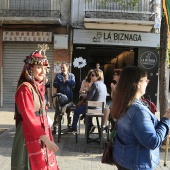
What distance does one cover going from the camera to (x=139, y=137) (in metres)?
2.18

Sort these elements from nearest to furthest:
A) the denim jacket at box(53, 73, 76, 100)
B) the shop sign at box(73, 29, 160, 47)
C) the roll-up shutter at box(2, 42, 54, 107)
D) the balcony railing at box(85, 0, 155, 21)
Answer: the denim jacket at box(53, 73, 76, 100), the balcony railing at box(85, 0, 155, 21), the shop sign at box(73, 29, 160, 47), the roll-up shutter at box(2, 42, 54, 107)

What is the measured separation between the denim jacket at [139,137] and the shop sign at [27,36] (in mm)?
10510

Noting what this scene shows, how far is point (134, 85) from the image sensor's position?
2.31 metres

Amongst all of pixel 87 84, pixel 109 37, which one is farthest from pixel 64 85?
pixel 109 37

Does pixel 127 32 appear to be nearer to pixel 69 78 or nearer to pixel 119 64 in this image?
pixel 119 64

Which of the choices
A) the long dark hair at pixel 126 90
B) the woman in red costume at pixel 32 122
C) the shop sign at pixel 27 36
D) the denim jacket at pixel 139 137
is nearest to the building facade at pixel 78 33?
the shop sign at pixel 27 36

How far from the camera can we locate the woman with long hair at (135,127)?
7.16ft

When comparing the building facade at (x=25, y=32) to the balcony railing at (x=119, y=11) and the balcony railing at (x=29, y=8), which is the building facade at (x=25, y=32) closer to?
the balcony railing at (x=29, y=8)

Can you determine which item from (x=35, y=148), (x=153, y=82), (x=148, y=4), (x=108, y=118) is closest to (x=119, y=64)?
(x=153, y=82)

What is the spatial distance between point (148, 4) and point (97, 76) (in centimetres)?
741

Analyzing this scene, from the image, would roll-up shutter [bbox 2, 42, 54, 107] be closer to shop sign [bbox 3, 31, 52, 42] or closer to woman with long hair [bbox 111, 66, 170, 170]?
shop sign [bbox 3, 31, 52, 42]

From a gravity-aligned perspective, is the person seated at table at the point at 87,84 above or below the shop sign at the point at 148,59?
below

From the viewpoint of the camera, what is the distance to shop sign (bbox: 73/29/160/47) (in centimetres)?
1238

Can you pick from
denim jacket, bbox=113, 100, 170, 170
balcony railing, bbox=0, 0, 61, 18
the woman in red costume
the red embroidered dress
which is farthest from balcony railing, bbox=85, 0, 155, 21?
denim jacket, bbox=113, 100, 170, 170
